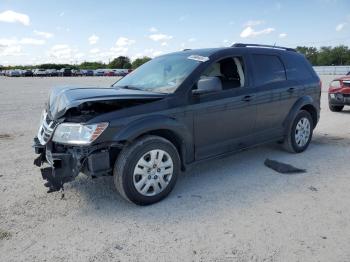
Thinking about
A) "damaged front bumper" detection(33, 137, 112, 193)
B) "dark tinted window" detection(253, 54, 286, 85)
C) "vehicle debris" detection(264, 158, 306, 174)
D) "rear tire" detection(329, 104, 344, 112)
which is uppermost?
"dark tinted window" detection(253, 54, 286, 85)

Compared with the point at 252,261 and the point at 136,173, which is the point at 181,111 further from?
the point at 252,261

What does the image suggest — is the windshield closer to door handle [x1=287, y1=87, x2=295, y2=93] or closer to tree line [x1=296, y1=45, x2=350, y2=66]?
door handle [x1=287, y1=87, x2=295, y2=93]

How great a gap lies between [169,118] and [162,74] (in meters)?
0.94

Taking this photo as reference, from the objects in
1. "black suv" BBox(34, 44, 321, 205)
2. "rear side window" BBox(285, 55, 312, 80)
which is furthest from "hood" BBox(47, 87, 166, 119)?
"rear side window" BBox(285, 55, 312, 80)

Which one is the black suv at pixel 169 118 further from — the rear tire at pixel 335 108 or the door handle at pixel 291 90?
the rear tire at pixel 335 108

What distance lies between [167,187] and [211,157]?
812 millimetres

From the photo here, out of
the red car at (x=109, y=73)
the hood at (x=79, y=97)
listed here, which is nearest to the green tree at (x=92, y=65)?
the red car at (x=109, y=73)

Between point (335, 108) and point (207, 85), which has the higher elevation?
point (207, 85)

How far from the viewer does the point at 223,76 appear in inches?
190

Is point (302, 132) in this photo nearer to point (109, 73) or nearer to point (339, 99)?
point (339, 99)

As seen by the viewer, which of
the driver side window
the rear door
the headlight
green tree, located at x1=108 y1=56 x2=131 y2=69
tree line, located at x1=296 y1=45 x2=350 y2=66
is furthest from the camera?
green tree, located at x1=108 y1=56 x2=131 y2=69

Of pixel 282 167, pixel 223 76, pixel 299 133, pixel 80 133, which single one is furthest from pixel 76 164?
pixel 299 133

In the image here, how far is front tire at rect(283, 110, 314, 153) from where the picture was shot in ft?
19.0

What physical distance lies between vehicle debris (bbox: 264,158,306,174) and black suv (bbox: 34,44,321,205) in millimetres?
356
